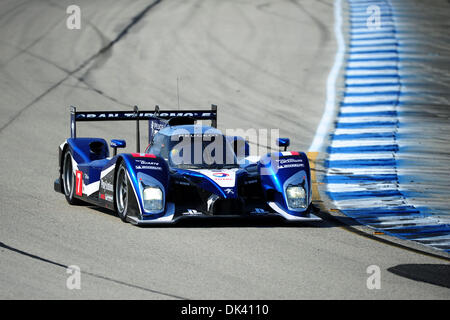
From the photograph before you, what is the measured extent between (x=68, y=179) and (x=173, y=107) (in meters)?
6.54

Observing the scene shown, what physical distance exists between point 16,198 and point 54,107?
7186mm

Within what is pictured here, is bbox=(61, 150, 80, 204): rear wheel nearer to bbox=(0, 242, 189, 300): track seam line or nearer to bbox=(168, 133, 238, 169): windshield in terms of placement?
bbox=(168, 133, 238, 169): windshield

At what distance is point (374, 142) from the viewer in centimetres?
1620

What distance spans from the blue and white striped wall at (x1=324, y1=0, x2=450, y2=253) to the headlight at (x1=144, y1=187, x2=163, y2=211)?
2.65m

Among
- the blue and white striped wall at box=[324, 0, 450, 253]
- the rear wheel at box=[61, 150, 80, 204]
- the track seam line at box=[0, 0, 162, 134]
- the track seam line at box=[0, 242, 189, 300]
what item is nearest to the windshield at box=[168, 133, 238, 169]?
the rear wheel at box=[61, 150, 80, 204]

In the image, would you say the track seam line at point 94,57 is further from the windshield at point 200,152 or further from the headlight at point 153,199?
the headlight at point 153,199

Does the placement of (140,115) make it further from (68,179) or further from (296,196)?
(296,196)

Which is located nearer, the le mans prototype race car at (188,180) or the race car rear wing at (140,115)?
the le mans prototype race car at (188,180)

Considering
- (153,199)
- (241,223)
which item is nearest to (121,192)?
(153,199)

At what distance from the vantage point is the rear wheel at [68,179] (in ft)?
38.1

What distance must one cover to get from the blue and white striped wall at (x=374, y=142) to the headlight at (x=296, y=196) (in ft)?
2.99

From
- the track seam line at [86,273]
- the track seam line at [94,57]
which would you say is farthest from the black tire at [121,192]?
the track seam line at [94,57]

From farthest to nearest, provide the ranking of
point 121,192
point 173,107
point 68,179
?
point 173,107
point 68,179
point 121,192
